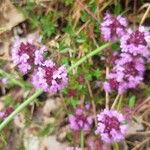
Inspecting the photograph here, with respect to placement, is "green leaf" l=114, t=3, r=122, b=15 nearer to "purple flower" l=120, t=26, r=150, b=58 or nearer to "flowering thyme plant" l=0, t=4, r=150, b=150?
"flowering thyme plant" l=0, t=4, r=150, b=150

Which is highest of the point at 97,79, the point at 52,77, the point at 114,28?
the point at 114,28

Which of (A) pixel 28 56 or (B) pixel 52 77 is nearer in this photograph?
(B) pixel 52 77

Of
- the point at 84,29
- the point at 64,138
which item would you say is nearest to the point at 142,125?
the point at 64,138

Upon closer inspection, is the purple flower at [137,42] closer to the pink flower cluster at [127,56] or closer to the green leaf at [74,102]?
the pink flower cluster at [127,56]

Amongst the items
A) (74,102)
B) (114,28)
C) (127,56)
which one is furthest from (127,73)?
(74,102)

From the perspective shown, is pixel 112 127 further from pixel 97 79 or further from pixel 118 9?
pixel 118 9
